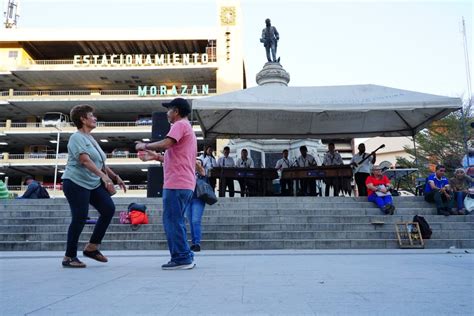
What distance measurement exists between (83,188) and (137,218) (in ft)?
13.6

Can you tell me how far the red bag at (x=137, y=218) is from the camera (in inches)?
320

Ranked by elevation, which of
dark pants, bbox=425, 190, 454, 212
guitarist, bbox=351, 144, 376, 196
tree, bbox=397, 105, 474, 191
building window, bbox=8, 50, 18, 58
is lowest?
dark pants, bbox=425, 190, 454, 212

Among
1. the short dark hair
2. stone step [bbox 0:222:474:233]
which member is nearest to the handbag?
stone step [bbox 0:222:474:233]

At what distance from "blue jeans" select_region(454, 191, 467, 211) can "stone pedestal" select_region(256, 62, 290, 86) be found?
9350 millimetres

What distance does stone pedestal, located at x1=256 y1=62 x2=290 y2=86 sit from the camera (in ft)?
55.2

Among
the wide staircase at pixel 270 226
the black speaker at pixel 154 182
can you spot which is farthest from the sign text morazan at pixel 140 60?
the wide staircase at pixel 270 226

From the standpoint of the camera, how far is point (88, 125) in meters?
4.46

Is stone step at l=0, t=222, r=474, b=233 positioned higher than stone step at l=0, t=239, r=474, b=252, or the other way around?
stone step at l=0, t=222, r=474, b=233

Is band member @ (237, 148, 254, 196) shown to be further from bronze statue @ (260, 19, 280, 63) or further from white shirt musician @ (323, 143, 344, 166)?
bronze statue @ (260, 19, 280, 63)

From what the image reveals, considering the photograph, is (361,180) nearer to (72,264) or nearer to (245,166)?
(245,166)

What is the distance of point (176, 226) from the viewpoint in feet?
13.1

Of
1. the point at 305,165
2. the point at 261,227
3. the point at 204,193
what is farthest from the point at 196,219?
the point at 305,165

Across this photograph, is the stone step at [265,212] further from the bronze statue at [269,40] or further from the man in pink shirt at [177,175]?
the bronze statue at [269,40]

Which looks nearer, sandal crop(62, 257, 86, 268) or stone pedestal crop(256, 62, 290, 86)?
sandal crop(62, 257, 86, 268)
